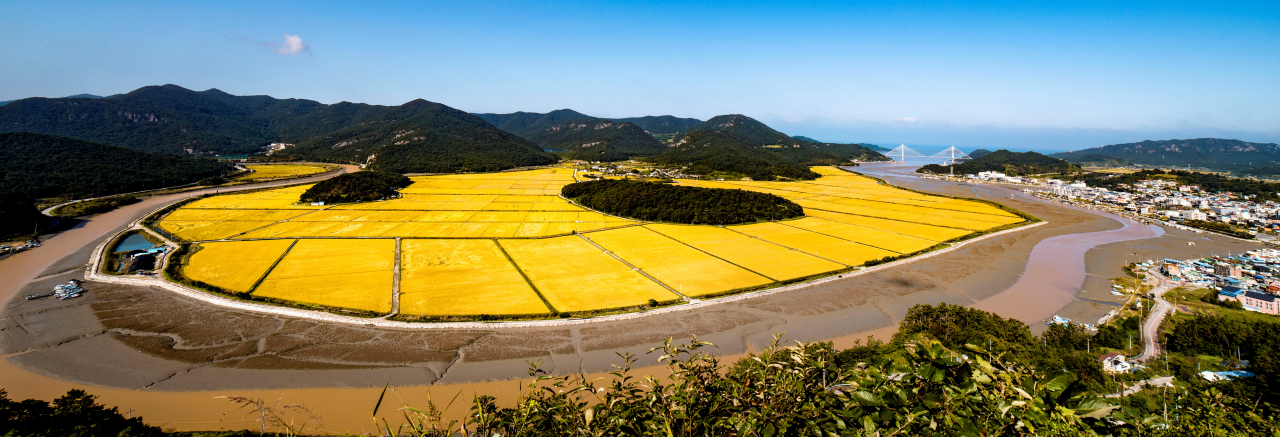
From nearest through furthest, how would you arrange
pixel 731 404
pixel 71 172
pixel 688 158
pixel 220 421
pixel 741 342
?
pixel 731 404 → pixel 220 421 → pixel 741 342 → pixel 71 172 → pixel 688 158

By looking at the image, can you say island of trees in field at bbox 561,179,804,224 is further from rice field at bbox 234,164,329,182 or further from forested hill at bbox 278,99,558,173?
rice field at bbox 234,164,329,182

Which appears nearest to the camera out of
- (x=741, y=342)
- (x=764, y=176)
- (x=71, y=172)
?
(x=741, y=342)

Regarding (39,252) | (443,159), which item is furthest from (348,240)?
(443,159)

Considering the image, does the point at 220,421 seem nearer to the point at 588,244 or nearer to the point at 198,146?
the point at 588,244

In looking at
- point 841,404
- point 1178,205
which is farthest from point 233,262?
point 1178,205

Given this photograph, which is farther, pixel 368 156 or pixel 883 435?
pixel 368 156

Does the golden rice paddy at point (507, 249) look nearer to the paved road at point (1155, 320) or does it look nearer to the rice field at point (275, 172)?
the paved road at point (1155, 320)

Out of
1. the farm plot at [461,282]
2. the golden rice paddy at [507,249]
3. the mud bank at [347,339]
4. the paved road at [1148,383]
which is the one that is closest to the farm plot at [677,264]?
the golden rice paddy at [507,249]
